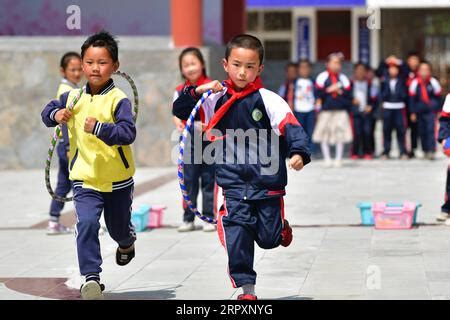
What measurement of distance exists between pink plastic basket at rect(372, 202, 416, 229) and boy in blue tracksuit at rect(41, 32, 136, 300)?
368 centimetres

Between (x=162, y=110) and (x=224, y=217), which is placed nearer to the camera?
(x=224, y=217)

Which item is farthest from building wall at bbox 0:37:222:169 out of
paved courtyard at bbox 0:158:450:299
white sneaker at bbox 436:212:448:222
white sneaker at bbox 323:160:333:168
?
white sneaker at bbox 436:212:448:222

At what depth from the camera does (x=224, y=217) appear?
690cm

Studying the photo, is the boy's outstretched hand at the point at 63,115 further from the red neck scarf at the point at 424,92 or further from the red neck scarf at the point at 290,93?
the red neck scarf at the point at 424,92

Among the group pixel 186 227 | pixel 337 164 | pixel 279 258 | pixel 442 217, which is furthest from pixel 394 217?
→ pixel 337 164

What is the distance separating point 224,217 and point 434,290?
1544 mm

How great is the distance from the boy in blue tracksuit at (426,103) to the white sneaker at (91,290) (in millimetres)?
12045

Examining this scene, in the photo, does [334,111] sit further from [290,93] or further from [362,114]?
[362,114]

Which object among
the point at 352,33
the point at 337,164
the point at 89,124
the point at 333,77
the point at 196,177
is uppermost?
the point at 352,33

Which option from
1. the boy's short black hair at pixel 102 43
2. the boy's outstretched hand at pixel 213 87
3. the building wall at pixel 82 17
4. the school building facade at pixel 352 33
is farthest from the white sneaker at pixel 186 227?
the school building facade at pixel 352 33

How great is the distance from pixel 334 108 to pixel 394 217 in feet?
23.3

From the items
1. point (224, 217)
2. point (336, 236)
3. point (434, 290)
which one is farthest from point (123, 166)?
point (336, 236)

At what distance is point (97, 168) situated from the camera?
7234 mm
